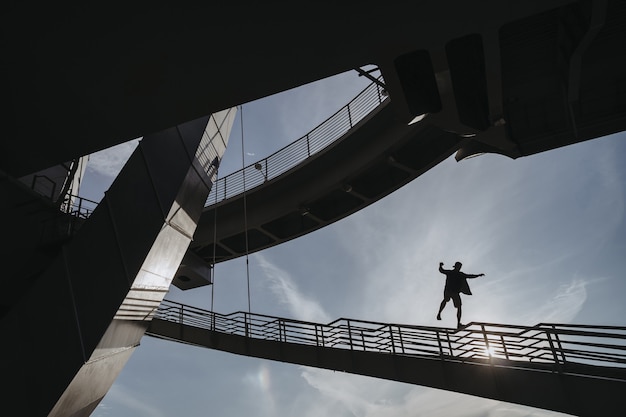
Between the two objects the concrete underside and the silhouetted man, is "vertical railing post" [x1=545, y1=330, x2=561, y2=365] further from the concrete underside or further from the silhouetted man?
the silhouetted man

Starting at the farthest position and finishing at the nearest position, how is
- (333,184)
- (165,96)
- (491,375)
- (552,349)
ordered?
(333,184) → (491,375) → (552,349) → (165,96)

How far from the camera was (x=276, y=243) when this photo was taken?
1897 cm

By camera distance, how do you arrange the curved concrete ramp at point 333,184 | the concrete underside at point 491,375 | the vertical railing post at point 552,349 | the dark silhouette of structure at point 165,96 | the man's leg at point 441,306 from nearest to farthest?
the dark silhouette of structure at point 165,96
the concrete underside at point 491,375
the vertical railing post at point 552,349
the man's leg at point 441,306
the curved concrete ramp at point 333,184

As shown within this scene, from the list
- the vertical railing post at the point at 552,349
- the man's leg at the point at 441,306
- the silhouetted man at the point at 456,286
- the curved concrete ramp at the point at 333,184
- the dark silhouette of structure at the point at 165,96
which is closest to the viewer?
the dark silhouette of structure at the point at 165,96

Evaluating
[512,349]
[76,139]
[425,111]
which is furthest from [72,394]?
[512,349]

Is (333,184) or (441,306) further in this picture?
(333,184)

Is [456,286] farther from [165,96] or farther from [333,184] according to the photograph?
[165,96]

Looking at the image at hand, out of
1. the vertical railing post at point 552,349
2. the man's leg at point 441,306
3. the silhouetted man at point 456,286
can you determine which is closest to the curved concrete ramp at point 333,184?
the silhouetted man at point 456,286

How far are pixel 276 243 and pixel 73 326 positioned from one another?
12902 millimetres

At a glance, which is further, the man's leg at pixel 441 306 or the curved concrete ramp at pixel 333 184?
the curved concrete ramp at pixel 333 184

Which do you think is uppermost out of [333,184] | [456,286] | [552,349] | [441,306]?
[333,184]

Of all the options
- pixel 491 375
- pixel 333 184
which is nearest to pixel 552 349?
pixel 491 375

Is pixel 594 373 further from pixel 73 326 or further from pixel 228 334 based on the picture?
pixel 228 334

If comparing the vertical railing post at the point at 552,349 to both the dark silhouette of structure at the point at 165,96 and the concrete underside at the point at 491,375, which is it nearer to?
the concrete underside at the point at 491,375
